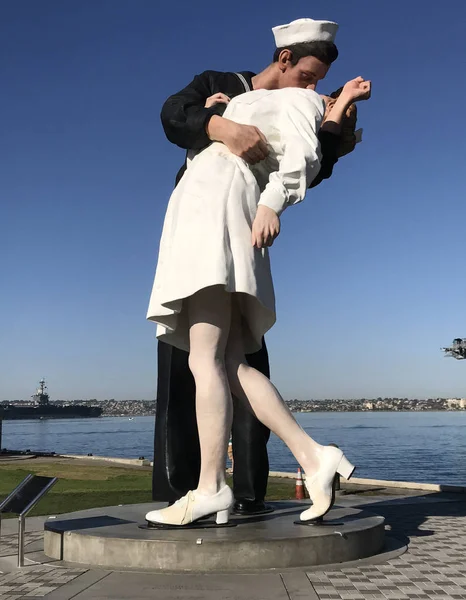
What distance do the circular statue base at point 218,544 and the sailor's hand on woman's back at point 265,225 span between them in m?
1.81

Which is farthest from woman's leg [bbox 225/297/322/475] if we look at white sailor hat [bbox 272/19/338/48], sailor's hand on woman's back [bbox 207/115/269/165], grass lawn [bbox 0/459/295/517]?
grass lawn [bbox 0/459/295/517]

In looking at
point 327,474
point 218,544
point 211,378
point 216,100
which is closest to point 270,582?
point 218,544

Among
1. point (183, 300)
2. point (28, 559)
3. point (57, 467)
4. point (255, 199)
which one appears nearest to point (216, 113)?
point (255, 199)

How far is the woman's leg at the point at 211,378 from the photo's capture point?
4355 millimetres

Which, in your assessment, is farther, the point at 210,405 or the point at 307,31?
the point at 307,31

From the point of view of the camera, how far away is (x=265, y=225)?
4.30 metres

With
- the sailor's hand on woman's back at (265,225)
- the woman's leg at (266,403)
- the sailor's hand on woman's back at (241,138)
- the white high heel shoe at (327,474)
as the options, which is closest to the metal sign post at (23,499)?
the woman's leg at (266,403)

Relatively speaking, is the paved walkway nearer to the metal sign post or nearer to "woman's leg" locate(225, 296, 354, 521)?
the metal sign post

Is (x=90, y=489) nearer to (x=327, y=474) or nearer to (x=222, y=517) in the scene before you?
(x=222, y=517)

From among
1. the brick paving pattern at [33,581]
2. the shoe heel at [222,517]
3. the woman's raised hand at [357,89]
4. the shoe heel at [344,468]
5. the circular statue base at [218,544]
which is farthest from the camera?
the woman's raised hand at [357,89]

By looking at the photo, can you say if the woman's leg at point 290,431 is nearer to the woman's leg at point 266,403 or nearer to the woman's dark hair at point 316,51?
the woman's leg at point 266,403

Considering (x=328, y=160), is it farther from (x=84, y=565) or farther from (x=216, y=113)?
(x=84, y=565)

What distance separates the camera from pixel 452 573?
4.08m

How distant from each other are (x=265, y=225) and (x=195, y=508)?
1.81m
